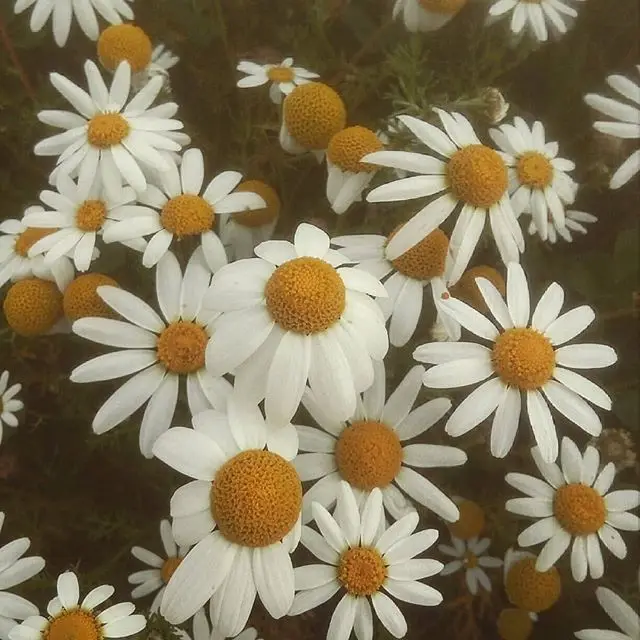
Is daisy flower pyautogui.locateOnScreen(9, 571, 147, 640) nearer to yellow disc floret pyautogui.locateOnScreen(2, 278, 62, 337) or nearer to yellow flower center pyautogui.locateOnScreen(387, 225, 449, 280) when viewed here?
yellow disc floret pyautogui.locateOnScreen(2, 278, 62, 337)

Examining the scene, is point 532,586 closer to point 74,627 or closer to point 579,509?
point 579,509

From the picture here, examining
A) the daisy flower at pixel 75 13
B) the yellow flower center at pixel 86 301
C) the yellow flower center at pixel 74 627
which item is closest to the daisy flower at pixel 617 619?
the yellow flower center at pixel 74 627

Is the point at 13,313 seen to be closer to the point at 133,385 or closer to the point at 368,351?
the point at 133,385

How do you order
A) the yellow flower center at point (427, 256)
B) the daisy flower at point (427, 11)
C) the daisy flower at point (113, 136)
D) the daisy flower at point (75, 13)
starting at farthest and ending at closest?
1. the daisy flower at point (75, 13)
2. the daisy flower at point (427, 11)
3. the daisy flower at point (113, 136)
4. the yellow flower center at point (427, 256)

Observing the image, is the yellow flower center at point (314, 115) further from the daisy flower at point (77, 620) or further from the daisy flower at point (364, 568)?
the daisy flower at point (77, 620)

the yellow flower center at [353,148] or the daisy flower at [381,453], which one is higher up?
the yellow flower center at [353,148]

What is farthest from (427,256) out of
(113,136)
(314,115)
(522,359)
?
(113,136)

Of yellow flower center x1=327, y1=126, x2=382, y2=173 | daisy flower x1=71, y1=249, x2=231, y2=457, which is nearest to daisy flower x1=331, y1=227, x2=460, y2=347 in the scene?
yellow flower center x1=327, y1=126, x2=382, y2=173
